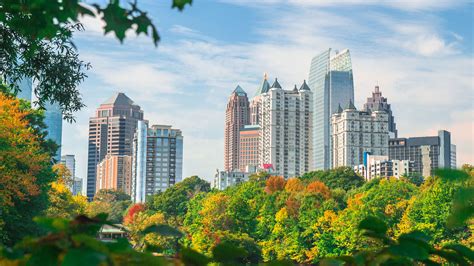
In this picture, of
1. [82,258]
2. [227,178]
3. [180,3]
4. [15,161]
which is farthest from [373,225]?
[227,178]

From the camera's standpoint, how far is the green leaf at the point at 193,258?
6.52ft

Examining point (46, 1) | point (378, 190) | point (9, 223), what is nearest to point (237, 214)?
point (378, 190)

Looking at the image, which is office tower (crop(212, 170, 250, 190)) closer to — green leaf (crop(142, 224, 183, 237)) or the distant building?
the distant building

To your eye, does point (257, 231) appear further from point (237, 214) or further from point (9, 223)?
point (9, 223)

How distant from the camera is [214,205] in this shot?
65.4 m

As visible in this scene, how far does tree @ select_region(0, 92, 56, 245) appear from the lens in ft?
98.0

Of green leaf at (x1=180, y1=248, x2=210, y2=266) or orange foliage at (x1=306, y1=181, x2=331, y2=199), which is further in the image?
orange foliage at (x1=306, y1=181, x2=331, y2=199)

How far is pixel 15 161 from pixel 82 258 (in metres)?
30.4

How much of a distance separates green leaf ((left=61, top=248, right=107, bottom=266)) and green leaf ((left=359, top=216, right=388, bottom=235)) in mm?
912

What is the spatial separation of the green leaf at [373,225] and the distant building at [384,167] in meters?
160

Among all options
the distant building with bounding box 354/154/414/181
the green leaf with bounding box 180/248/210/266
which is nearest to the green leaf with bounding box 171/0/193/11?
the green leaf with bounding box 180/248/210/266

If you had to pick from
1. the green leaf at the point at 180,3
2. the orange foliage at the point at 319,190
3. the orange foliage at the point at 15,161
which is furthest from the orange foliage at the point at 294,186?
the green leaf at the point at 180,3

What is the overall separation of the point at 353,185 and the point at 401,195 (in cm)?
3130

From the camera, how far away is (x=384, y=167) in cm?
16912
